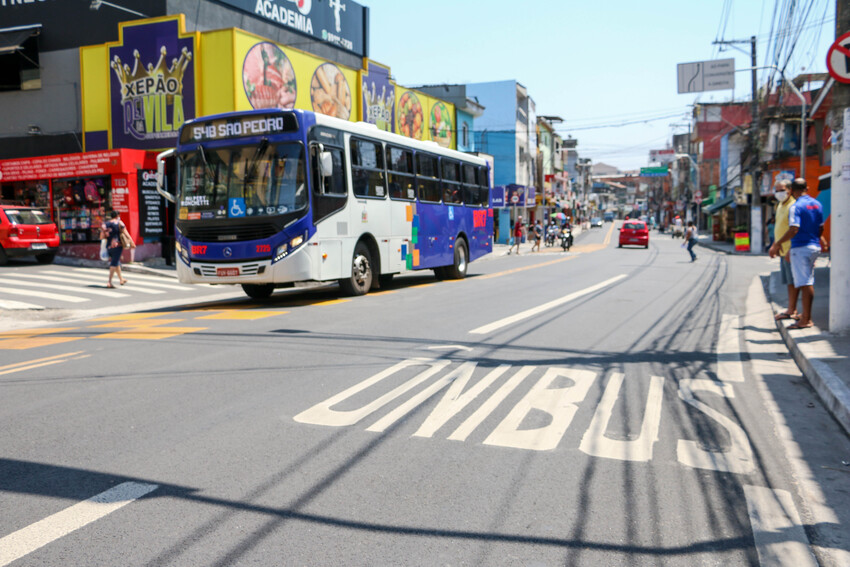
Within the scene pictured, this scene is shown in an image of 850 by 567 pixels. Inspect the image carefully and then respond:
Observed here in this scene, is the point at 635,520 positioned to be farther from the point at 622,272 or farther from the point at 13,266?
the point at 13,266

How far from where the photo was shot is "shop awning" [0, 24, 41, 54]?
26344 millimetres

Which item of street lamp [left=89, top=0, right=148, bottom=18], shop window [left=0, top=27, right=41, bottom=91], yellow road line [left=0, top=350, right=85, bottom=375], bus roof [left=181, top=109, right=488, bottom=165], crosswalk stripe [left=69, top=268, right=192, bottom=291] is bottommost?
yellow road line [left=0, top=350, right=85, bottom=375]

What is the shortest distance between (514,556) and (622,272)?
19590 mm

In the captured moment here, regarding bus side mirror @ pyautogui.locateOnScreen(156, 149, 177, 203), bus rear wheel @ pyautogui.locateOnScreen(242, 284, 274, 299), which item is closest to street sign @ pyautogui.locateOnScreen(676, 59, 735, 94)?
bus rear wheel @ pyautogui.locateOnScreen(242, 284, 274, 299)

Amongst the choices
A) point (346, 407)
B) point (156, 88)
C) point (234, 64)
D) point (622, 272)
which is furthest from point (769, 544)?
point (156, 88)

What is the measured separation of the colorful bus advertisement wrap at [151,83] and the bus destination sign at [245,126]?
1188 cm

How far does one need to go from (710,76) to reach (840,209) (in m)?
34.0

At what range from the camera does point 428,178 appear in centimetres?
1820

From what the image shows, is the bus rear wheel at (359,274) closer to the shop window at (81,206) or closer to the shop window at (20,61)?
the shop window at (81,206)

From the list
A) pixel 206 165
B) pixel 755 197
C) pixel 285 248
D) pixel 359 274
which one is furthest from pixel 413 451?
pixel 755 197

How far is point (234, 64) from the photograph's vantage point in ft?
76.3

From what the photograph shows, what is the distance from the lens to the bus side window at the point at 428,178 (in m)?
17.7

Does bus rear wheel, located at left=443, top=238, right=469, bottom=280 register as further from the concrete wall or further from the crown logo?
the concrete wall

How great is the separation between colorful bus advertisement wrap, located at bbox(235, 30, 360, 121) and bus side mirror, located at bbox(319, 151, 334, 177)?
38.9 feet
